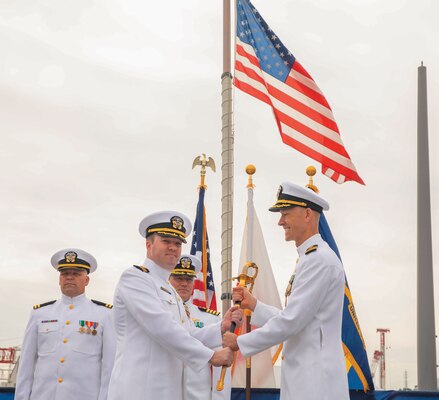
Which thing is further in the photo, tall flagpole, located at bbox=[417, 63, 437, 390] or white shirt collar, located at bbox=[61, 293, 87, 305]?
tall flagpole, located at bbox=[417, 63, 437, 390]

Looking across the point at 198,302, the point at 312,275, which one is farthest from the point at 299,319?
the point at 198,302

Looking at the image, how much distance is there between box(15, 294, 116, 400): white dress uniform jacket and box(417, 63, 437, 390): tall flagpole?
15.4ft

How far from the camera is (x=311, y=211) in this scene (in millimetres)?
5312

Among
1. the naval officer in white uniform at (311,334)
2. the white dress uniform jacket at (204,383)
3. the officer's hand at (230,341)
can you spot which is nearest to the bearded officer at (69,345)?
the white dress uniform jacket at (204,383)

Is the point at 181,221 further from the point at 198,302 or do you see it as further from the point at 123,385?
the point at 198,302

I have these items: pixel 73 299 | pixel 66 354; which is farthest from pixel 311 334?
pixel 73 299

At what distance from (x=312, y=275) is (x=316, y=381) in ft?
2.30

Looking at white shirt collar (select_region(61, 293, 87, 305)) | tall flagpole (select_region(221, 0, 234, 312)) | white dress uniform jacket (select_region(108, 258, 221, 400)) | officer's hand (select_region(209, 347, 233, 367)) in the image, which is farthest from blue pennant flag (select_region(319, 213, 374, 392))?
white dress uniform jacket (select_region(108, 258, 221, 400))

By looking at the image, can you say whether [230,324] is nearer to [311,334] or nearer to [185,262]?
[311,334]

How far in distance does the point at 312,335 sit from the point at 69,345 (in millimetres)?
3124

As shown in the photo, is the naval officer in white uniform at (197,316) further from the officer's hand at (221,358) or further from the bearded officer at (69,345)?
the officer's hand at (221,358)

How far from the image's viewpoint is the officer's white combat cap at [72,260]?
750cm

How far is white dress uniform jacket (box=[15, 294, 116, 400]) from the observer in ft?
22.9

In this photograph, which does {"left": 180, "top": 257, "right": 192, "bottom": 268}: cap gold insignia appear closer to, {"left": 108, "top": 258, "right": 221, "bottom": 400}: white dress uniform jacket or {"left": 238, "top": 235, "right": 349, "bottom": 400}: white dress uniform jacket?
{"left": 108, "top": 258, "right": 221, "bottom": 400}: white dress uniform jacket
